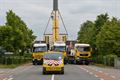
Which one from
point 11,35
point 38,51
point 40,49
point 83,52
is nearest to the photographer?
point 40,49

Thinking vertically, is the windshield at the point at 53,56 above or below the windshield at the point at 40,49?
below

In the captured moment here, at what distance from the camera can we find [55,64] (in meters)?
39.2

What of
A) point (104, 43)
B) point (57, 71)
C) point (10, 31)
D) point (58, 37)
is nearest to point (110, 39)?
point (104, 43)

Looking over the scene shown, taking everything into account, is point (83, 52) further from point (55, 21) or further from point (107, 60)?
point (55, 21)

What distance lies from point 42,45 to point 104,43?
10.7 meters

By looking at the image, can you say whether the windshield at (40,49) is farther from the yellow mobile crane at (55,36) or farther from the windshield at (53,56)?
the windshield at (53,56)

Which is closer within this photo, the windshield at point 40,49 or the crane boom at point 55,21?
the windshield at point 40,49

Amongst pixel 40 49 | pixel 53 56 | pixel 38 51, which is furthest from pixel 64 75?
pixel 38 51

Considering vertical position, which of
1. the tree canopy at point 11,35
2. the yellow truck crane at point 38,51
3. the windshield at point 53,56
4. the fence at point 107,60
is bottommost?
the windshield at point 53,56

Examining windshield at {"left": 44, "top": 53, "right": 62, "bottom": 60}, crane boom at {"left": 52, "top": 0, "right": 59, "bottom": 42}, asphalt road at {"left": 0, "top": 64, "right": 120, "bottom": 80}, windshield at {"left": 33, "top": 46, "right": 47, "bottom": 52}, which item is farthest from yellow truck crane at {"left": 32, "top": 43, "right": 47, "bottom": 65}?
windshield at {"left": 44, "top": 53, "right": 62, "bottom": 60}

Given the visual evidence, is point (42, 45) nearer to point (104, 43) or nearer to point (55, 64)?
point (104, 43)

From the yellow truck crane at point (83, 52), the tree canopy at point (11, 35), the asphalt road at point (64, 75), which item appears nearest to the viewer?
the asphalt road at point (64, 75)

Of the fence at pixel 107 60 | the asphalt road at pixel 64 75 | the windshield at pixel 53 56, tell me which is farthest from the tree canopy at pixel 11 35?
the windshield at pixel 53 56

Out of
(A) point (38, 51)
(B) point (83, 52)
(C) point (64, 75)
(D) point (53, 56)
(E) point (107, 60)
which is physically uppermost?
(B) point (83, 52)
